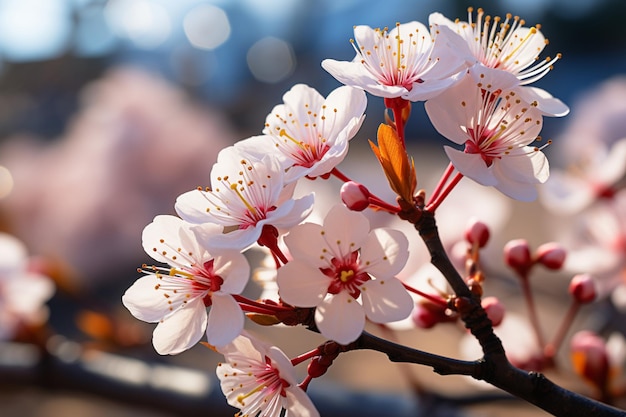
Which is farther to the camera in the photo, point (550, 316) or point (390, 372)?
point (550, 316)

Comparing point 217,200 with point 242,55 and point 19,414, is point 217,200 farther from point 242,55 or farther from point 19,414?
point 242,55

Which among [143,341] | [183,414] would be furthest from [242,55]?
[183,414]

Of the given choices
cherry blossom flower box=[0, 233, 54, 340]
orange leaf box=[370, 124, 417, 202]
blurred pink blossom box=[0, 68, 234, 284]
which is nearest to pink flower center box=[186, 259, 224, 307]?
orange leaf box=[370, 124, 417, 202]

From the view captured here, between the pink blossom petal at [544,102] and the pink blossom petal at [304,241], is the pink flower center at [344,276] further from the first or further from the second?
the pink blossom petal at [544,102]

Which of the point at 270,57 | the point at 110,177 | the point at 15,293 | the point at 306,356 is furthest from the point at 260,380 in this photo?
the point at 270,57

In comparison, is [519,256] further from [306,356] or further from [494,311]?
[306,356]

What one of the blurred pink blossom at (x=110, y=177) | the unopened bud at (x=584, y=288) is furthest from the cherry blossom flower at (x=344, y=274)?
the blurred pink blossom at (x=110, y=177)
